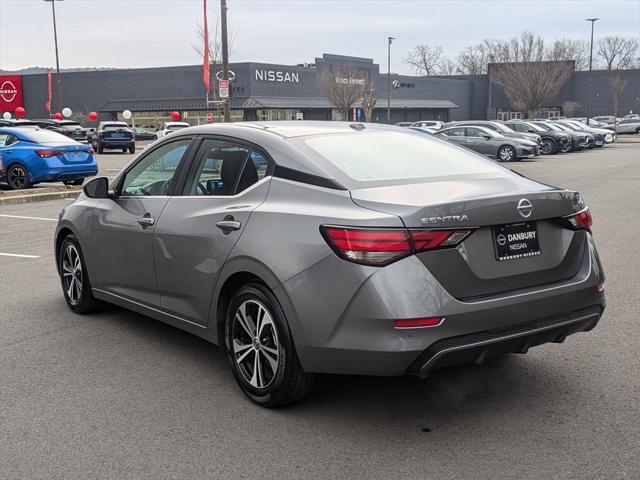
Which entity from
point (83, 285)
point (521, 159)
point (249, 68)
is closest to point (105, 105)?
point (249, 68)

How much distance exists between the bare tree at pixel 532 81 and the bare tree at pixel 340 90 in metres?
14.1

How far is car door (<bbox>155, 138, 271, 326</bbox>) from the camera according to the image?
4.30m

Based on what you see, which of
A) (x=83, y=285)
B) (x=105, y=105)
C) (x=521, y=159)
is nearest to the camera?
(x=83, y=285)

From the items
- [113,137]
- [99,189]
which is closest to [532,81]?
[113,137]

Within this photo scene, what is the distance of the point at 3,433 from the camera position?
3902mm

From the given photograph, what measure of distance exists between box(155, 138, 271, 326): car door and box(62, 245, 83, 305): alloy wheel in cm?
152

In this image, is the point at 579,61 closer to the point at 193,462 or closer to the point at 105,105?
the point at 105,105

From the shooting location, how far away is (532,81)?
206ft

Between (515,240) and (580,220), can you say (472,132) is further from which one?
(515,240)

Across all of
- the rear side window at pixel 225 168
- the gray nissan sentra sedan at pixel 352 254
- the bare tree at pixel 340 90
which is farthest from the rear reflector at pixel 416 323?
the bare tree at pixel 340 90

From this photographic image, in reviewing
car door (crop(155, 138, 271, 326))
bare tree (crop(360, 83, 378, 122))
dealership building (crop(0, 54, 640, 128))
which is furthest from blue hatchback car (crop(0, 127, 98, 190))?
bare tree (crop(360, 83, 378, 122))

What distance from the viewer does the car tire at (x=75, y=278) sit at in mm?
6066

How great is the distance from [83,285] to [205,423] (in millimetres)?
2577

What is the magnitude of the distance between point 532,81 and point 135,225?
62505 millimetres
